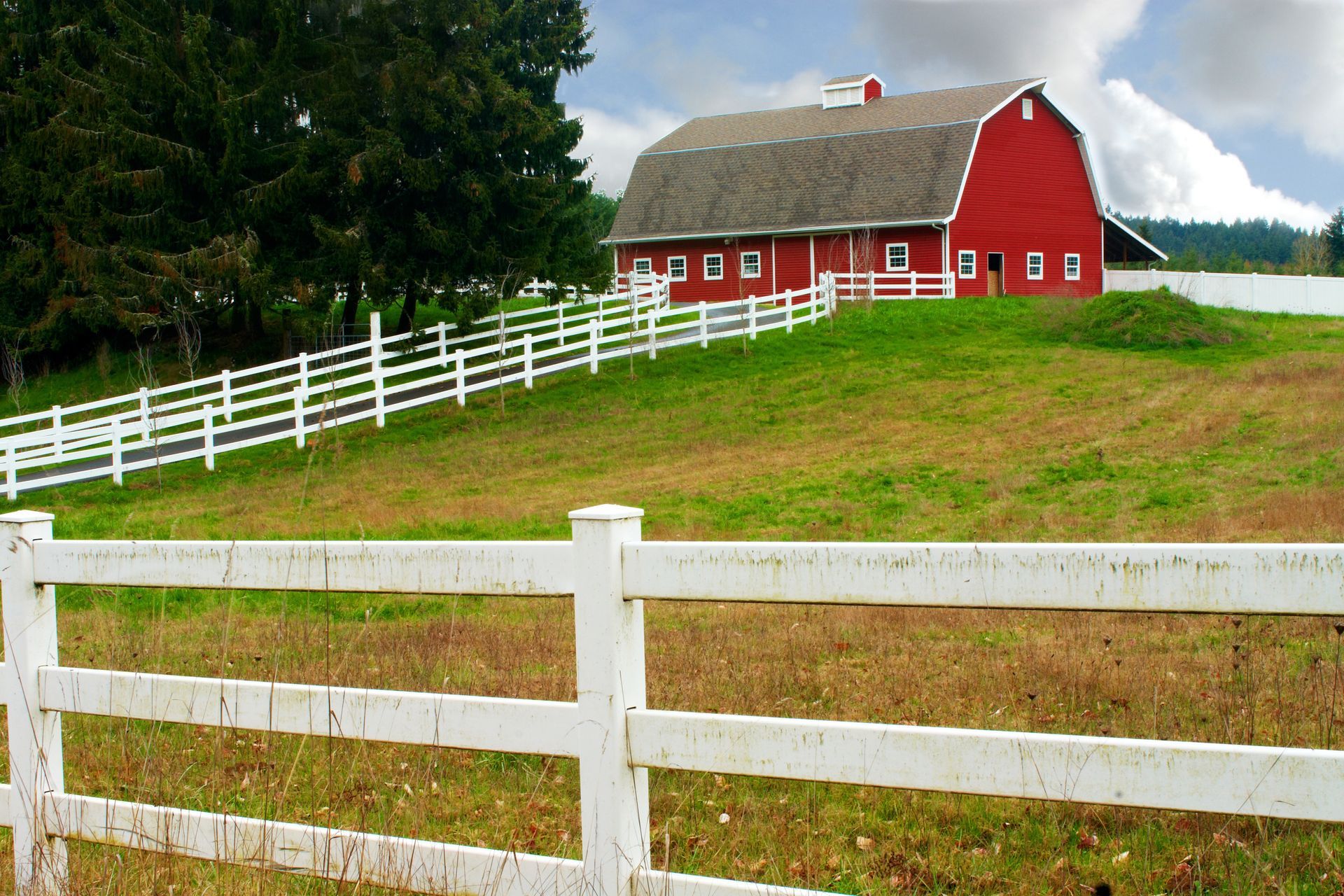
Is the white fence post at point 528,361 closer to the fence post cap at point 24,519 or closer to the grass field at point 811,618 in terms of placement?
the grass field at point 811,618

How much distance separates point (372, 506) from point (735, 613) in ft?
31.0

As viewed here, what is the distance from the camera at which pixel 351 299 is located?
102ft

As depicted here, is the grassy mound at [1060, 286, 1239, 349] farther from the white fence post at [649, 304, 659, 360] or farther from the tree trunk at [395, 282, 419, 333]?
the tree trunk at [395, 282, 419, 333]

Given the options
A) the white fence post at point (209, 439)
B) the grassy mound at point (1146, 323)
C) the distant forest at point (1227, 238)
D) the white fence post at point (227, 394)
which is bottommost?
the white fence post at point (209, 439)

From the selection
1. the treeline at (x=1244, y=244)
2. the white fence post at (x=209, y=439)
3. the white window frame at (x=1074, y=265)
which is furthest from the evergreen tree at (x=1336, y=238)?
the white fence post at (x=209, y=439)

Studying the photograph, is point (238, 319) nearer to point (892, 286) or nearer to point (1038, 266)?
point (892, 286)

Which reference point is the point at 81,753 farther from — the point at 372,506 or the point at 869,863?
the point at 372,506

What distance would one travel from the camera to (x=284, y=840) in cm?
351

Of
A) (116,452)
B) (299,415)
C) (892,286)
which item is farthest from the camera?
(892,286)

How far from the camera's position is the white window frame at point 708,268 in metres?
41.6

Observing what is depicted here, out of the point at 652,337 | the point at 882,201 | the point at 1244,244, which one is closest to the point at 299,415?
the point at 652,337

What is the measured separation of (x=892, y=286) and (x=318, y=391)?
17034 millimetres

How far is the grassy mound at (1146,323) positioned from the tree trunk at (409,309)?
15.8 meters

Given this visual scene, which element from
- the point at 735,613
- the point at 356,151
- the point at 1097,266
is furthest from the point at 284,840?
the point at 1097,266
